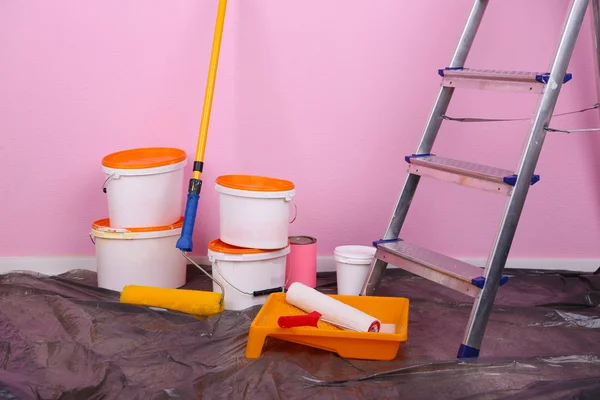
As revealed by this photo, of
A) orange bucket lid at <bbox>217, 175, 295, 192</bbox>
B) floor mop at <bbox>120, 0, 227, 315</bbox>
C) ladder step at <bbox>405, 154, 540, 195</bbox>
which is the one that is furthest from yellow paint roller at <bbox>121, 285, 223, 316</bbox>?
ladder step at <bbox>405, 154, 540, 195</bbox>

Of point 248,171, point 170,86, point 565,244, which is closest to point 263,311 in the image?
point 248,171

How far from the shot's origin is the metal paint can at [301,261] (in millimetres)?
2863

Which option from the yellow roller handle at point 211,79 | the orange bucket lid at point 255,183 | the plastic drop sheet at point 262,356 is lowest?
the plastic drop sheet at point 262,356

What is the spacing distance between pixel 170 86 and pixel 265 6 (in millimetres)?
489

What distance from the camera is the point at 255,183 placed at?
9.11 ft

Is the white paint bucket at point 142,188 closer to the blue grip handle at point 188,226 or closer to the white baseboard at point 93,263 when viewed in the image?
the blue grip handle at point 188,226

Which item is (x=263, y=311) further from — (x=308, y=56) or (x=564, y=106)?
(x=564, y=106)

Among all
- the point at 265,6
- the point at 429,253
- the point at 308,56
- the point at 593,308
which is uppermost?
the point at 265,6

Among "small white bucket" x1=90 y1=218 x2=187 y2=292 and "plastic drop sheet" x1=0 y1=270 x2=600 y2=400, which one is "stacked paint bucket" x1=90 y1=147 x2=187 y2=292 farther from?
"plastic drop sheet" x1=0 y1=270 x2=600 y2=400

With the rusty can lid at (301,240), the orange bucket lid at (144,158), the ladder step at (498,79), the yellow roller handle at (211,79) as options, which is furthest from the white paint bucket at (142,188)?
the ladder step at (498,79)

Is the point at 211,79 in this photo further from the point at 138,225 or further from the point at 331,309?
the point at 331,309

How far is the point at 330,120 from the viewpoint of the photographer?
10.1 ft

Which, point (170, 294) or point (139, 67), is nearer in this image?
point (170, 294)

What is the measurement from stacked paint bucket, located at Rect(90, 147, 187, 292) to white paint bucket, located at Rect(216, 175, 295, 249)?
27 cm
